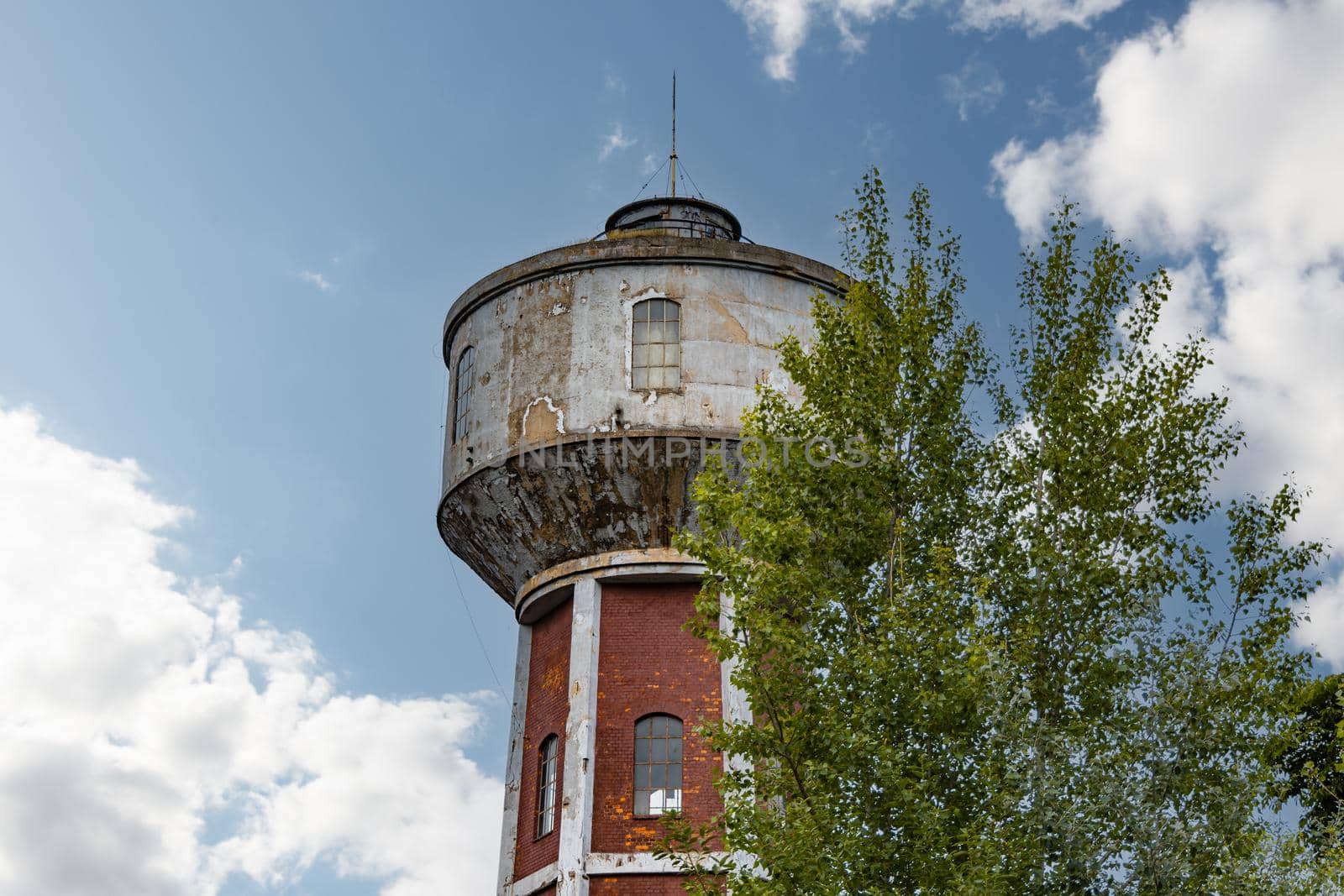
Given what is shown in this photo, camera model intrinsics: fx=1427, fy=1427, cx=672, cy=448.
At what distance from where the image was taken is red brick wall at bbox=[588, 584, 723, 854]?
16.1 metres

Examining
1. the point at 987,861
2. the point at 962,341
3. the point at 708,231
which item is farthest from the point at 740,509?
the point at 708,231

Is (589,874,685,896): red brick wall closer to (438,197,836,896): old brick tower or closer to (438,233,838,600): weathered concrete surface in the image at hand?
(438,197,836,896): old brick tower

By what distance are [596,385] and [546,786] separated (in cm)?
489

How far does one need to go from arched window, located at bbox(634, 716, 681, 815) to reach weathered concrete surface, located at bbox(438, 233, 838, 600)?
7.02ft

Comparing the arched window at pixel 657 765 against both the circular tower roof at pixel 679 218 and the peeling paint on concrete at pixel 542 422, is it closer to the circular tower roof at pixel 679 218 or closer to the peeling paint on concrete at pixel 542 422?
the peeling paint on concrete at pixel 542 422

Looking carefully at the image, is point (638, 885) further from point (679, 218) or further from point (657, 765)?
point (679, 218)

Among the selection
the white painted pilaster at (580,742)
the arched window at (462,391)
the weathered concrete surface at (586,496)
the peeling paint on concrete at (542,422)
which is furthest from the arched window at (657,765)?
the arched window at (462,391)

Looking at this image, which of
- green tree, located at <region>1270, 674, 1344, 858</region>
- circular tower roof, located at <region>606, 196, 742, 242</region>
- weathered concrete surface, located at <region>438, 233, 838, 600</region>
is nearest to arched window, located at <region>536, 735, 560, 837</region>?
weathered concrete surface, located at <region>438, 233, 838, 600</region>

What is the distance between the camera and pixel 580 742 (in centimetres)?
1627

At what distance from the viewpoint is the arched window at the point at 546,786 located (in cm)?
1698

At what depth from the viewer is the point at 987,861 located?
10.6 metres

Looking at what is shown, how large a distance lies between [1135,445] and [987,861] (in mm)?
4762

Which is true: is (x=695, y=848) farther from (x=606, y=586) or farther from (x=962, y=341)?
(x=962, y=341)

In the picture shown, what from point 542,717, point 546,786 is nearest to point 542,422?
point 542,717
